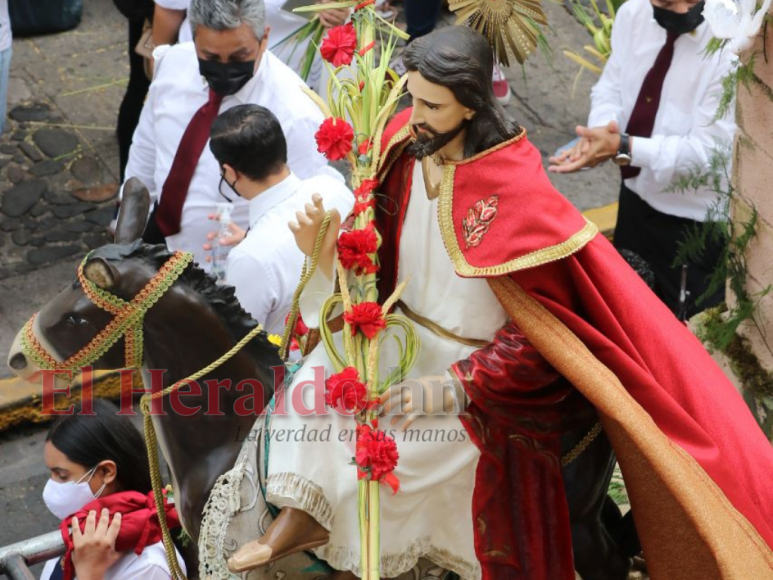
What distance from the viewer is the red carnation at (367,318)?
3.82m

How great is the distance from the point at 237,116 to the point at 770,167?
6.88 feet

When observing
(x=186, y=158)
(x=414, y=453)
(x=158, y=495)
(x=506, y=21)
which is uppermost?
(x=506, y=21)

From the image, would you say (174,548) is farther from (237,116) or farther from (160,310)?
(237,116)

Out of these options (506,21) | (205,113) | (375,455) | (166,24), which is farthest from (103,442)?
(166,24)

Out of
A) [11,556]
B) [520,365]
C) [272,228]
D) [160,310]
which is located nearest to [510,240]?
[520,365]

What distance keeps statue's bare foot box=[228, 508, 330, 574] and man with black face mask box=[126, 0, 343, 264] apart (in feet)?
7.12

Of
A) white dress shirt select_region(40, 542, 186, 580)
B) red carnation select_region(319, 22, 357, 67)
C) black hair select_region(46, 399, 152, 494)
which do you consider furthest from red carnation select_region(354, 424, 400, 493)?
black hair select_region(46, 399, 152, 494)

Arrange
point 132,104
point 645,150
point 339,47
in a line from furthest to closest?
point 132,104 → point 645,150 → point 339,47

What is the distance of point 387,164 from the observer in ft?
13.4

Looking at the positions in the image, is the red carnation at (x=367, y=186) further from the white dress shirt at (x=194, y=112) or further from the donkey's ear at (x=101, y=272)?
the white dress shirt at (x=194, y=112)

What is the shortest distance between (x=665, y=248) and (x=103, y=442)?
304cm

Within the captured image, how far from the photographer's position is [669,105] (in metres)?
6.14

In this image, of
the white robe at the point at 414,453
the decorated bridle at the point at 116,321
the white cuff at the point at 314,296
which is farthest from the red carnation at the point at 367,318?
the decorated bridle at the point at 116,321

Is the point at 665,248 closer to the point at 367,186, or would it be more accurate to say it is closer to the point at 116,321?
the point at 367,186
